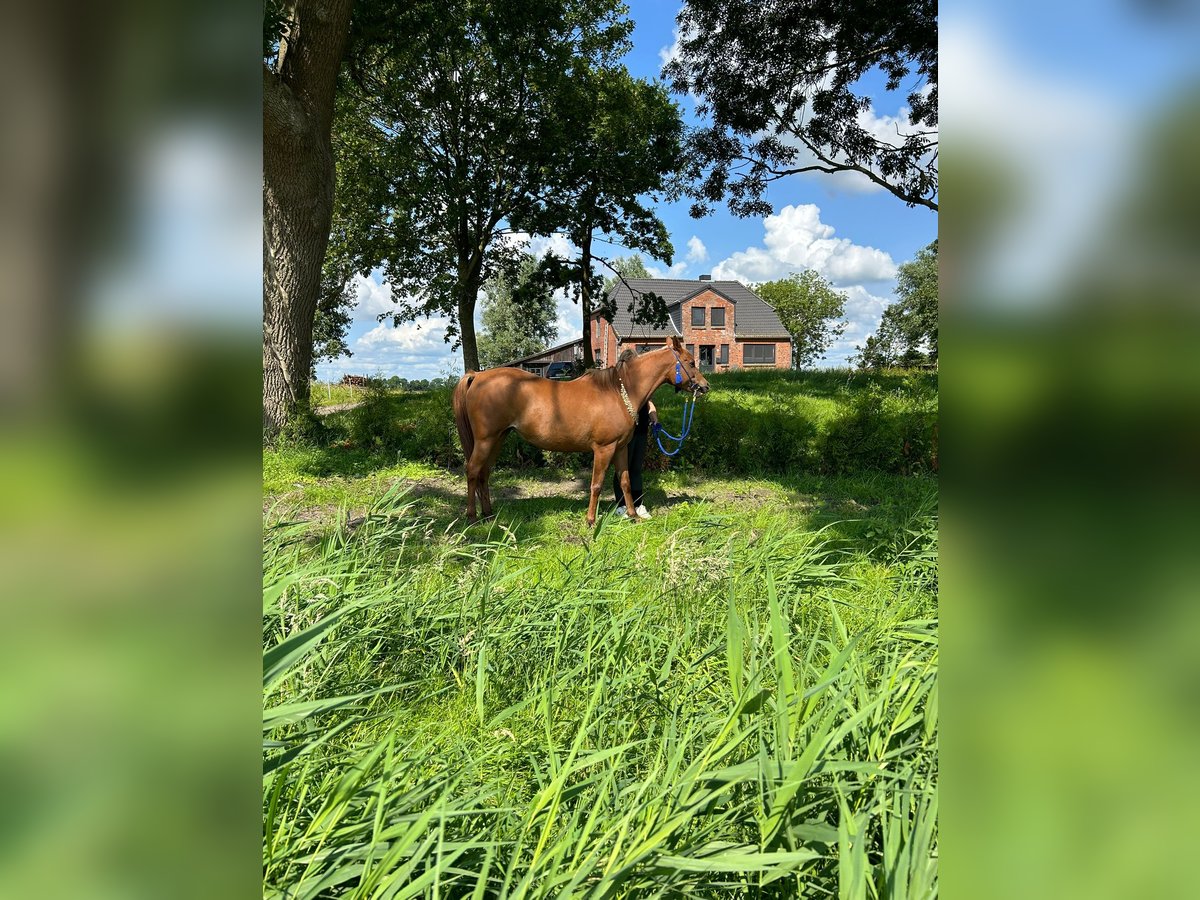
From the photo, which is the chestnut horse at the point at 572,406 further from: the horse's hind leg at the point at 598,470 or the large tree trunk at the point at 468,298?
the large tree trunk at the point at 468,298

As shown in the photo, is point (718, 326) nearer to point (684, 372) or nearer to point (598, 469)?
point (684, 372)

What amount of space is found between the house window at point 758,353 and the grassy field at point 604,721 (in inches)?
2108

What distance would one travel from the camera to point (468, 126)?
17922 millimetres

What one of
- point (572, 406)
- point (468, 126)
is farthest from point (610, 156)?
point (572, 406)

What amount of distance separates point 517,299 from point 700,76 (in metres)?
10.1

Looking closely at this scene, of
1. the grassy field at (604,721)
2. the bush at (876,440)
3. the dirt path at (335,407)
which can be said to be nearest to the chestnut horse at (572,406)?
the grassy field at (604,721)

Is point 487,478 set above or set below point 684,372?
below

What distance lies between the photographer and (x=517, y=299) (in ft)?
67.1

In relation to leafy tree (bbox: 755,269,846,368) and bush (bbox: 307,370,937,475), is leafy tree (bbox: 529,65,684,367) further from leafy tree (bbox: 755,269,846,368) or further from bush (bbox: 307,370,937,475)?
leafy tree (bbox: 755,269,846,368)

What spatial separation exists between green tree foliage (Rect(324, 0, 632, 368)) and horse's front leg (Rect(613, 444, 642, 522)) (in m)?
12.1

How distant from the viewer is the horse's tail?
704cm

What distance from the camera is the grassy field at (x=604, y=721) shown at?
1377mm

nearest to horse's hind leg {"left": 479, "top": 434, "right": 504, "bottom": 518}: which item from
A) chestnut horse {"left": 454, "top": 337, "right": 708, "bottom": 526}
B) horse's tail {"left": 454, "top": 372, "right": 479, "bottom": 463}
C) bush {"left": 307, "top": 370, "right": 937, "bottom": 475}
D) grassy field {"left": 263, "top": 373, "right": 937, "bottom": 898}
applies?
chestnut horse {"left": 454, "top": 337, "right": 708, "bottom": 526}

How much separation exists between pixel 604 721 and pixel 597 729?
3cm
